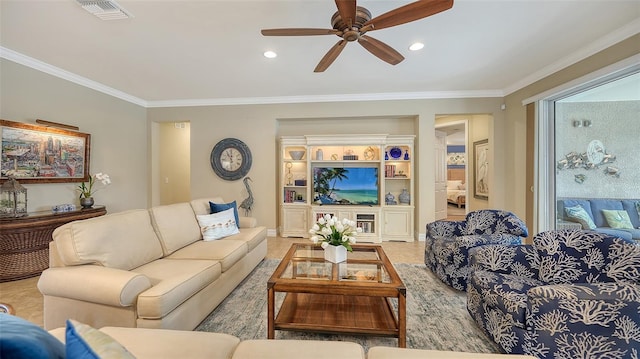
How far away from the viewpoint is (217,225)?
121 inches

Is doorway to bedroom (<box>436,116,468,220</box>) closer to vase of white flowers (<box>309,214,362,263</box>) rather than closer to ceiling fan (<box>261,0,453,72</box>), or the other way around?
ceiling fan (<box>261,0,453,72</box>)

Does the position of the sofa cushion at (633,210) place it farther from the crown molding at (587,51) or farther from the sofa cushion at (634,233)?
the crown molding at (587,51)

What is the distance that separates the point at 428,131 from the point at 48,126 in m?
5.99

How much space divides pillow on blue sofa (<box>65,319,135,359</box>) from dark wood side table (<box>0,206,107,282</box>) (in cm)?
353

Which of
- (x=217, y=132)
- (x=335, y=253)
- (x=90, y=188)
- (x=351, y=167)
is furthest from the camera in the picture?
(x=217, y=132)

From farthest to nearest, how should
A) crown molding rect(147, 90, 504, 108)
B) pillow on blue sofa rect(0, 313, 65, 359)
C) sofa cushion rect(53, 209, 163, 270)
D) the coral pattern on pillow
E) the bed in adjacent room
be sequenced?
the bed in adjacent room, crown molding rect(147, 90, 504, 108), the coral pattern on pillow, sofa cushion rect(53, 209, 163, 270), pillow on blue sofa rect(0, 313, 65, 359)

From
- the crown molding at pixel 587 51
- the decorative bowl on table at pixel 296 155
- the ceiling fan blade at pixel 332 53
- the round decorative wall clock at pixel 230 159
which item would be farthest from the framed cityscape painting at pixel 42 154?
the crown molding at pixel 587 51

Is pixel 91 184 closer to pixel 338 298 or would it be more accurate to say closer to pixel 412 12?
pixel 338 298

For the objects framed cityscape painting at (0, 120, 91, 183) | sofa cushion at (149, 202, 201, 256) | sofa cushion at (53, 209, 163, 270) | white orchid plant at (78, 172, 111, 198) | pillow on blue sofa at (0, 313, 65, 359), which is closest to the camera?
pillow on blue sofa at (0, 313, 65, 359)

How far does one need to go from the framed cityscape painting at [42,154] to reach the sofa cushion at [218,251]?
8.72 feet

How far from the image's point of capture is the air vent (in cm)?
224

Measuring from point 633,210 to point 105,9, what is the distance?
5.81 metres

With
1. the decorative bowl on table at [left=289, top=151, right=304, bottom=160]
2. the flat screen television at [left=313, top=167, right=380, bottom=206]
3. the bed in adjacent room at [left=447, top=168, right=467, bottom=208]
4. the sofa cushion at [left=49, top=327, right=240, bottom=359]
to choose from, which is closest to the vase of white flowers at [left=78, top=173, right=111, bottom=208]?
the decorative bowl on table at [left=289, top=151, right=304, bottom=160]

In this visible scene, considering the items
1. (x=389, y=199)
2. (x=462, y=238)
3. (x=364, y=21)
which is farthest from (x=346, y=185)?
(x=364, y=21)
